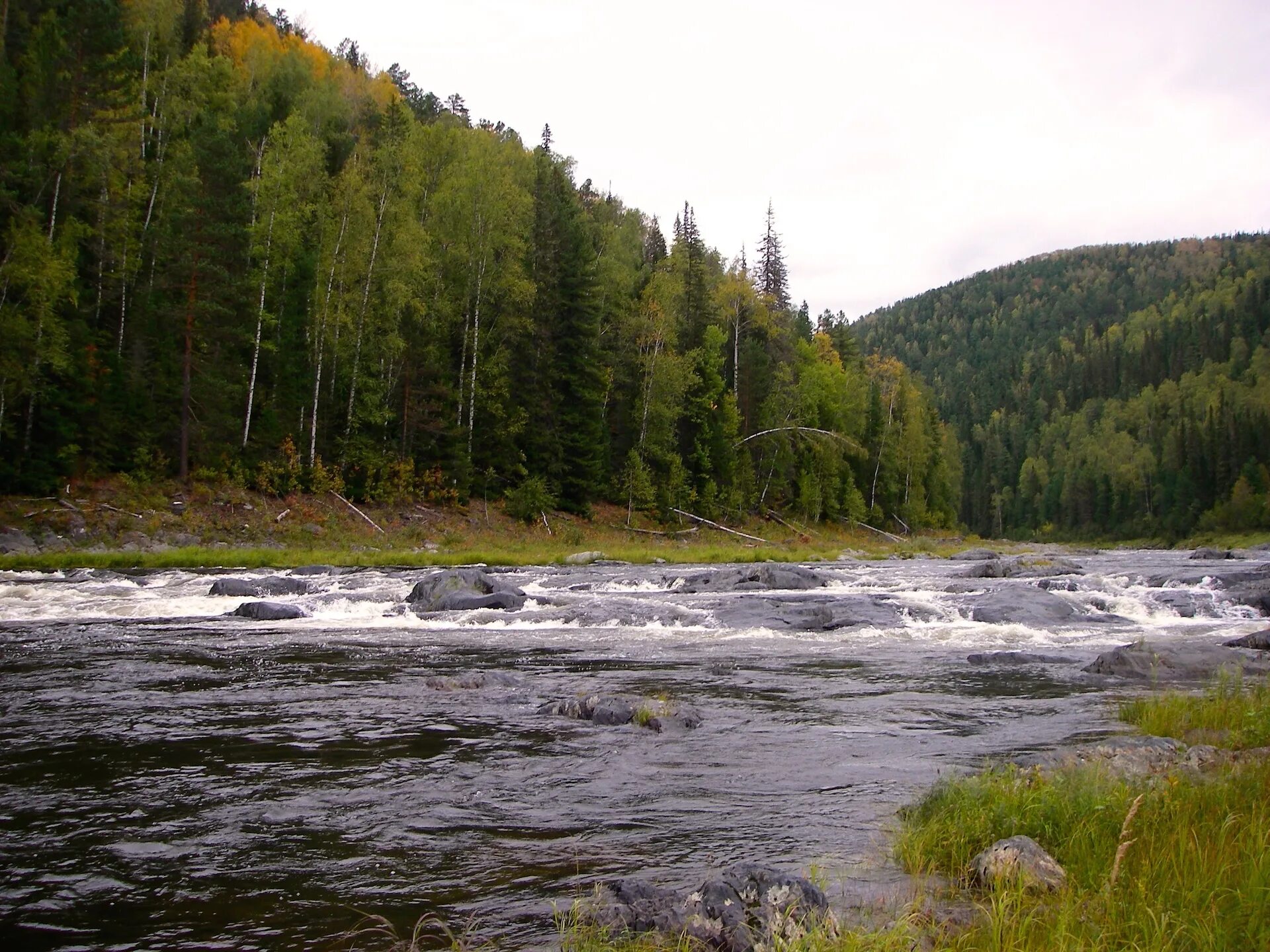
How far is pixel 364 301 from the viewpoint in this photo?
4097 cm

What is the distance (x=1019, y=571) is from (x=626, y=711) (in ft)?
87.6

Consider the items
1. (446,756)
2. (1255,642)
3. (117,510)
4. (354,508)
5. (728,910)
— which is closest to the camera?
(728,910)

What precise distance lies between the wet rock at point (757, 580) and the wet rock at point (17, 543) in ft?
68.0

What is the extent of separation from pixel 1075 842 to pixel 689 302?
5678cm

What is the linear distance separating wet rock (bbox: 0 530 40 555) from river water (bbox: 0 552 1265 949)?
9831 millimetres

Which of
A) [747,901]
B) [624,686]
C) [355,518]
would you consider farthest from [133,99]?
[747,901]

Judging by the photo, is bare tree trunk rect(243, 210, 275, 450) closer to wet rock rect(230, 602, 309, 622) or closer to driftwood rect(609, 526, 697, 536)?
driftwood rect(609, 526, 697, 536)

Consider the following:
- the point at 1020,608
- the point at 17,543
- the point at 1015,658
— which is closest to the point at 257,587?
the point at 17,543

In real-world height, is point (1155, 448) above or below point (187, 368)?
above

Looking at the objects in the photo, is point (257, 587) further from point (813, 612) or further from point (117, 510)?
point (813, 612)

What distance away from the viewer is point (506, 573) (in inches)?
1236

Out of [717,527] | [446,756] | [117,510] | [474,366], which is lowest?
[446,756]

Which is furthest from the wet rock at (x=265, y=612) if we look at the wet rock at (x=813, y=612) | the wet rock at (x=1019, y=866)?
the wet rock at (x=1019, y=866)

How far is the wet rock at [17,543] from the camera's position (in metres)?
28.5
